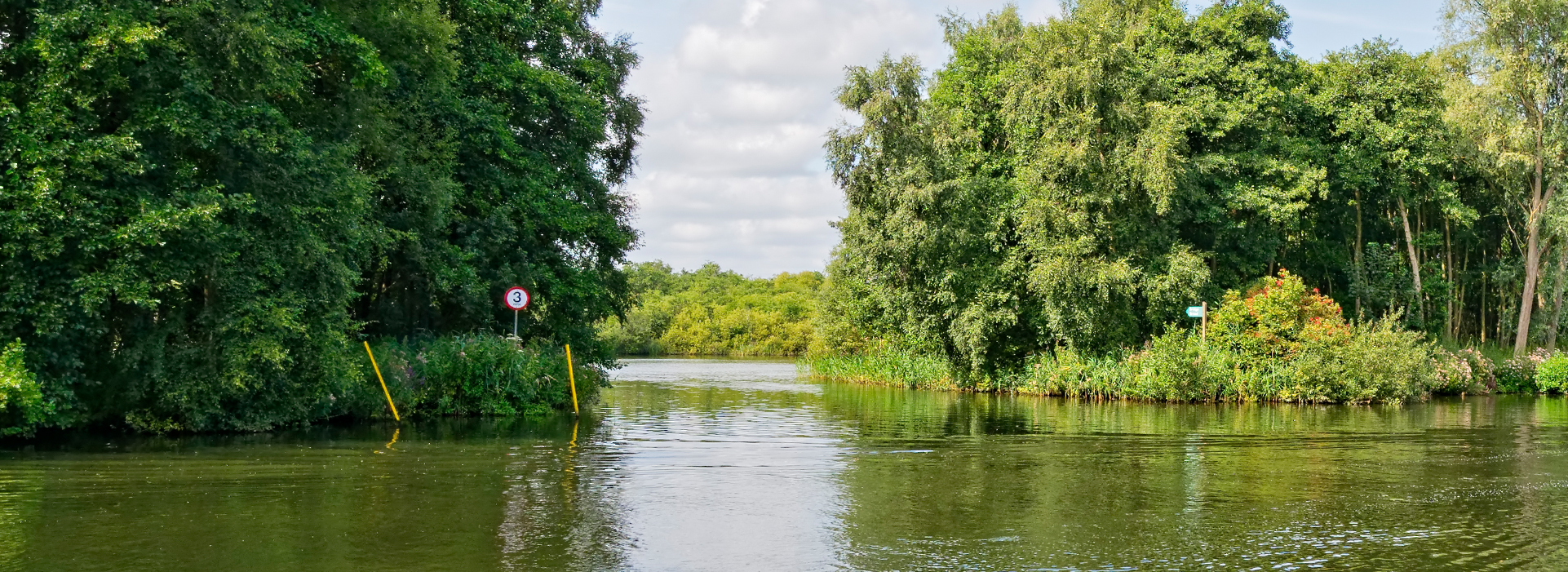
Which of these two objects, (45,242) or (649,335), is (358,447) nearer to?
(45,242)

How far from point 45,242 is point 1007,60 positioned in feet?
112

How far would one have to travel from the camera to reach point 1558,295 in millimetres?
42250

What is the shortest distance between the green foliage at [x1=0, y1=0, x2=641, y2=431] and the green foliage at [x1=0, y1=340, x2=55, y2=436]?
1.17ft

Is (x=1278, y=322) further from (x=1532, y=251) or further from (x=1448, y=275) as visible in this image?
(x=1448, y=275)

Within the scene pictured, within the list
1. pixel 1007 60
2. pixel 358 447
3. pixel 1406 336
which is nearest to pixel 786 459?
pixel 358 447

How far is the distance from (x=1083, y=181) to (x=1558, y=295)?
21458 millimetres

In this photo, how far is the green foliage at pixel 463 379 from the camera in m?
22.5

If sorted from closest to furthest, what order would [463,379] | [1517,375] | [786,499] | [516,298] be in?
[786,499], [463,379], [516,298], [1517,375]

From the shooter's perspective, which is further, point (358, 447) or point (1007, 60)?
point (1007, 60)

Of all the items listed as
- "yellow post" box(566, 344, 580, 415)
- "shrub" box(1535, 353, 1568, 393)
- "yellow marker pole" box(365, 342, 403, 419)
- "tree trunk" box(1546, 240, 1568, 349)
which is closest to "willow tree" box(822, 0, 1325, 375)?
"shrub" box(1535, 353, 1568, 393)

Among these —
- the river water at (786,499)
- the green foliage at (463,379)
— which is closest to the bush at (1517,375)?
the river water at (786,499)

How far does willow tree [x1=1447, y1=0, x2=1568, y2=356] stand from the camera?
38.6 meters

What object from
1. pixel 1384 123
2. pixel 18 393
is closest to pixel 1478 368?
pixel 1384 123

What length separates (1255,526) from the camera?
10406mm
